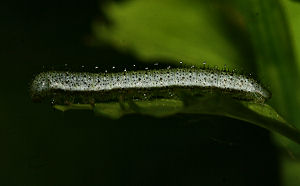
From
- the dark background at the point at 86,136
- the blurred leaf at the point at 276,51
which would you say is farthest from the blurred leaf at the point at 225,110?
the dark background at the point at 86,136

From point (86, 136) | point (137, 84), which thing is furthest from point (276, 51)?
point (86, 136)

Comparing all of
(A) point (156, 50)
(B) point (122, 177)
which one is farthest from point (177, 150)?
(A) point (156, 50)

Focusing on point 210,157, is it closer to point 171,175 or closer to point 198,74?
point 171,175

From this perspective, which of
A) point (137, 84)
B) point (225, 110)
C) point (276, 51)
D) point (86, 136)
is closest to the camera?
point (225, 110)

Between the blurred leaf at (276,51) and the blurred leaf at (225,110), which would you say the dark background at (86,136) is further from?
the blurred leaf at (225,110)

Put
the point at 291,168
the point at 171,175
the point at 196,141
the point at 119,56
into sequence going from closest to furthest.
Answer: the point at 291,168, the point at 171,175, the point at 196,141, the point at 119,56

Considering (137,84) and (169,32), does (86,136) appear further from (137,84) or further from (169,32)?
(169,32)
